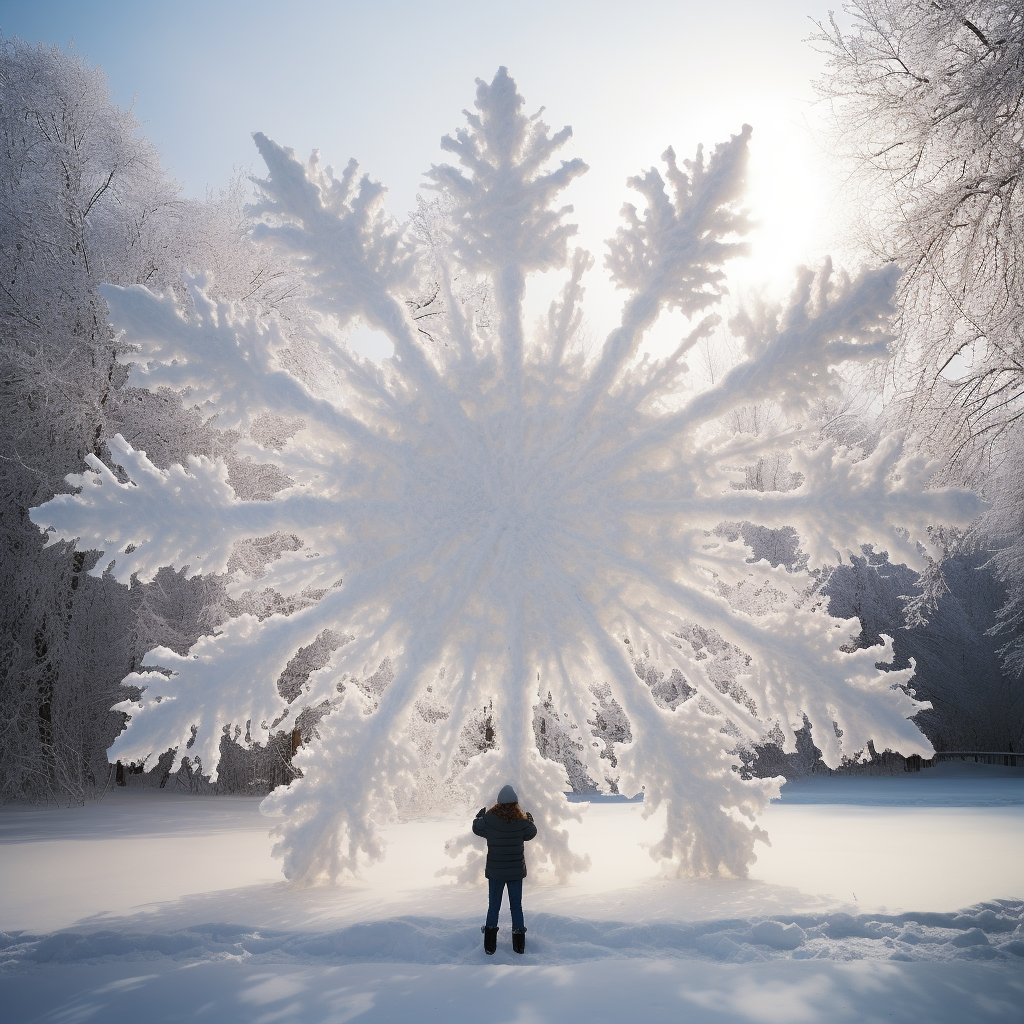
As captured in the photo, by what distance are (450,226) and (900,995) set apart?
5.37 meters

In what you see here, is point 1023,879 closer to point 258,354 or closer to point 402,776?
point 402,776

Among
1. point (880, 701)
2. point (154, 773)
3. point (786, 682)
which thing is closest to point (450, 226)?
point (786, 682)

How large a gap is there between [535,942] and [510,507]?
2.73 m

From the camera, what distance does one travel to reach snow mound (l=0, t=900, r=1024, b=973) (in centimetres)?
349

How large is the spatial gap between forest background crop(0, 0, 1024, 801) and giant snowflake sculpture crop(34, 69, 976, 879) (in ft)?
5.45

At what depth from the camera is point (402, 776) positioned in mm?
4773

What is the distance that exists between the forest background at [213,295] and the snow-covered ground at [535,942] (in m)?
1.72

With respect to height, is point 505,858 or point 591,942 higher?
point 505,858

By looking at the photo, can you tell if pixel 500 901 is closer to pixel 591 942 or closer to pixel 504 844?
pixel 504 844

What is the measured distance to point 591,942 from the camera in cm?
368

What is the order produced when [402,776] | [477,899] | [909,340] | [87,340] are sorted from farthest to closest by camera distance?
1. [87,340]
2. [909,340]
3. [402,776]
4. [477,899]

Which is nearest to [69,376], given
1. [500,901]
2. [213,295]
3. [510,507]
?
[213,295]

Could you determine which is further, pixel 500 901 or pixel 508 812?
pixel 508 812

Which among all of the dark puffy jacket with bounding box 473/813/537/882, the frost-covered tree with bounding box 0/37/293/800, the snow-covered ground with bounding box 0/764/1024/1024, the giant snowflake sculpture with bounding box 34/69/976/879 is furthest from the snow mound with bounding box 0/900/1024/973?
the frost-covered tree with bounding box 0/37/293/800
